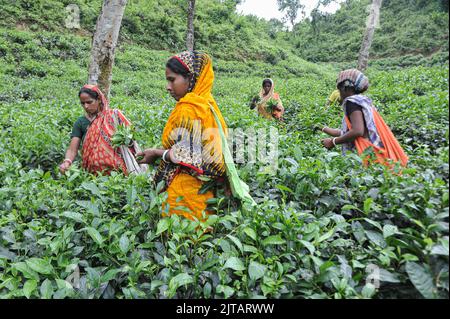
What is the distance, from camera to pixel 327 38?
111 feet

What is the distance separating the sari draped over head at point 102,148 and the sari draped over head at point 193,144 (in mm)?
1015

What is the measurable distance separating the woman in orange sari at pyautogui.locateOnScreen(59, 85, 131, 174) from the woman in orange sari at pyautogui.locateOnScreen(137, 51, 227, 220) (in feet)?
3.22

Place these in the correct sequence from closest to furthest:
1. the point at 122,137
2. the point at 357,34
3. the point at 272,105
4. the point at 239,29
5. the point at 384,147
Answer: the point at 384,147, the point at 122,137, the point at 272,105, the point at 239,29, the point at 357,34

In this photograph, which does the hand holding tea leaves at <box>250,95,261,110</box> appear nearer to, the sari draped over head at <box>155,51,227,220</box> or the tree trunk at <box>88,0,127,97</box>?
the tree trunk at <box>88,0,127,97</box>

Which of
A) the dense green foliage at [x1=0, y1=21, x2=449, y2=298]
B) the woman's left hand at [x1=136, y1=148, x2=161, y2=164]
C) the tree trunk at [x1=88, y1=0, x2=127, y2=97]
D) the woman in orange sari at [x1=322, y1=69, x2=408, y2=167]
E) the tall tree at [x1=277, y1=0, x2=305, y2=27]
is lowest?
the dense green foliage at [x1=0, y1=21, x2=449, y2=298]

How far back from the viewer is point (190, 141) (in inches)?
77.5

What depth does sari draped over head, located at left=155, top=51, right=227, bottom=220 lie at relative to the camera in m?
1.96

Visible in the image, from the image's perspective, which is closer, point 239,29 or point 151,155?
point 151,155

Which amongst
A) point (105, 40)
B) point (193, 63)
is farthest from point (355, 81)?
point (105, 40)

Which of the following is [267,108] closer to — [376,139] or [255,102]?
[255,102]

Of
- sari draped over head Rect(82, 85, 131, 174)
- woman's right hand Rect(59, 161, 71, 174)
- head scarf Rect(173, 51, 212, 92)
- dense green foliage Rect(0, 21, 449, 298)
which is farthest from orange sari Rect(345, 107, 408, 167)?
woman's right hand Rect(59, 161, 71, 174)

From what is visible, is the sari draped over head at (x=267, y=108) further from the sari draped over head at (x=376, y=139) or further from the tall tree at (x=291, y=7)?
the tall tree at (x=291, y=7)

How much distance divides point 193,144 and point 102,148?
4.22 ft
